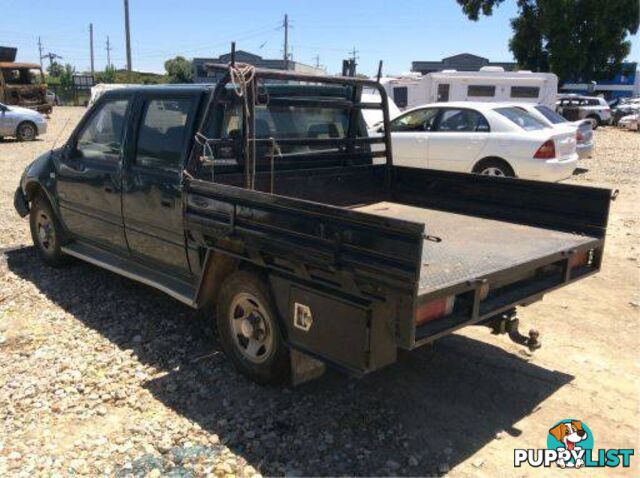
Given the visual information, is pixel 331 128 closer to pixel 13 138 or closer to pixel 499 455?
pixel 499 455

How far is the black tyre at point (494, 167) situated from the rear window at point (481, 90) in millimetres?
12632

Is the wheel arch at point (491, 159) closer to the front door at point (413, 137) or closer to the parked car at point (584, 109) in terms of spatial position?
the front door at point (413, 137)

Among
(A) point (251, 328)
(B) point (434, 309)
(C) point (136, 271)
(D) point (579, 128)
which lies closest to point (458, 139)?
(D) point (579, 128)

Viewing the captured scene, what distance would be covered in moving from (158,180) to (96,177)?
1.02 m

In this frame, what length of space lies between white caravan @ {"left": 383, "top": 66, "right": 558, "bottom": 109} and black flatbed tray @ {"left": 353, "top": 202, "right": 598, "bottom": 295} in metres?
17.6

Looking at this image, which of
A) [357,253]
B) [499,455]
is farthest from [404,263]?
[499,455]

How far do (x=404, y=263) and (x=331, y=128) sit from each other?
2.57 m

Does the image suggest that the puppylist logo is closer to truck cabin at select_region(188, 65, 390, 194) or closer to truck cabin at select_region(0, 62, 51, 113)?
truck cabin at select_region(188, 65, 390, 194)

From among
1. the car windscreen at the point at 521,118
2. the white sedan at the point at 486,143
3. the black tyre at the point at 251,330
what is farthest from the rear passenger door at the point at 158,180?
the car windscreen at the point at 521,118

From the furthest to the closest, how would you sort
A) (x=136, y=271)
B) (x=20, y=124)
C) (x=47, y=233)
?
(x=20, y=124) < (x=47, y=233) < (x=136, y=271)

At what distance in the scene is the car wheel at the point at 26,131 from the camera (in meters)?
19.8

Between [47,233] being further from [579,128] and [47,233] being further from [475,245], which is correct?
[579,128]

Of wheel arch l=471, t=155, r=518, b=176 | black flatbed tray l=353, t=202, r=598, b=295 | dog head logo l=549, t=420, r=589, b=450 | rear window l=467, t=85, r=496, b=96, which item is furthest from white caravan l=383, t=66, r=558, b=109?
dog head logo l=549, t=420, r=589, b=450

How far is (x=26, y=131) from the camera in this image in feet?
65.7
